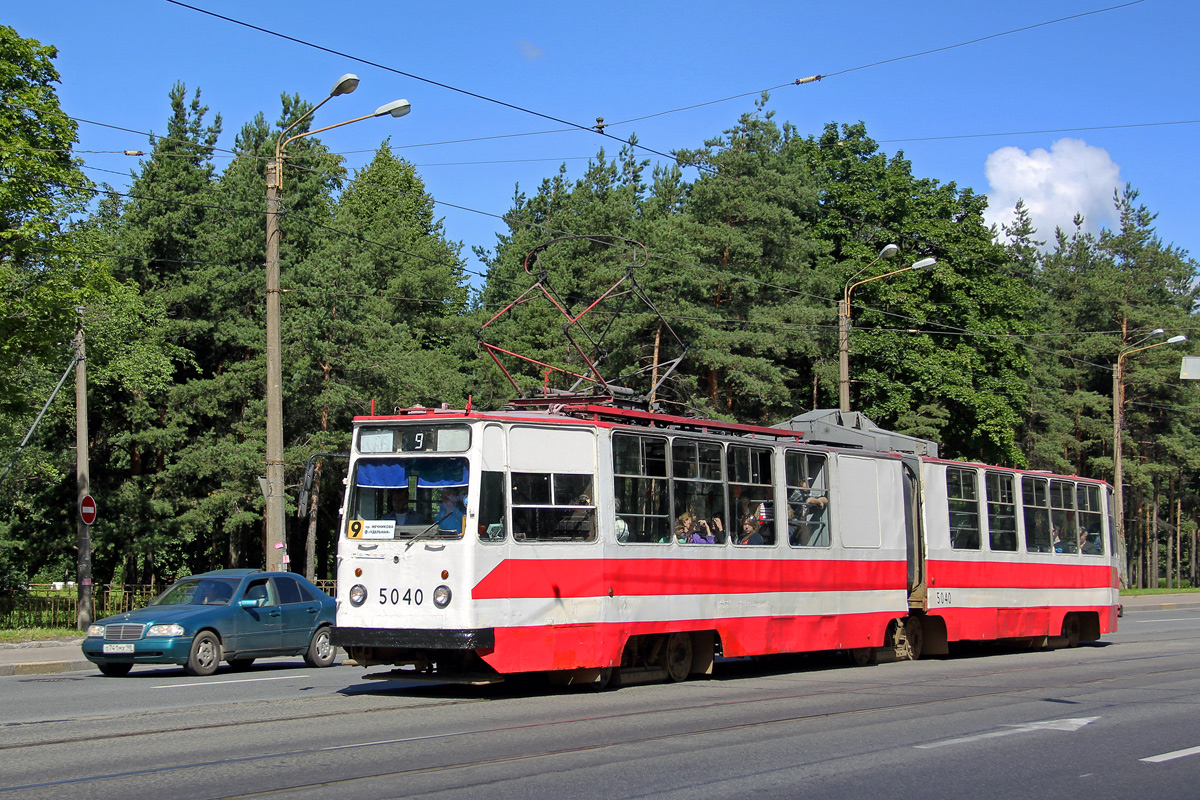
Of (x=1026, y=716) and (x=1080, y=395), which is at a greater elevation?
(x=1080, y=395)

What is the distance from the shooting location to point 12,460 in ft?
100

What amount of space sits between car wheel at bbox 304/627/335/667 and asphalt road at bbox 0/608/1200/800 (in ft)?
9.08

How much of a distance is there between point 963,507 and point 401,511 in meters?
10.5

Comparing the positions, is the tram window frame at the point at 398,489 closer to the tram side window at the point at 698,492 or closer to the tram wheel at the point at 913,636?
the tram side window at the point at 698,492

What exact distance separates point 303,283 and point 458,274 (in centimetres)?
2206

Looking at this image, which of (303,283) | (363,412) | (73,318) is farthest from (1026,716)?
(303,283)

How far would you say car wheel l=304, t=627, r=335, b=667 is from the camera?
60.2 feet

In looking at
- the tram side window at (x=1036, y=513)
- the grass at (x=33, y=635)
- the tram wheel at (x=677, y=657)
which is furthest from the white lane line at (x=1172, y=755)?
the grass at (x=33, y=635)

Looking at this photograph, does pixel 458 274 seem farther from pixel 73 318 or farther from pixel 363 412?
pixel 73 318

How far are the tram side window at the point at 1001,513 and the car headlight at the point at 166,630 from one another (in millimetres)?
12786

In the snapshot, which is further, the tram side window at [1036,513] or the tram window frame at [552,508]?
the tram side window at [1036,513]

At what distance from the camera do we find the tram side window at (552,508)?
12.4 metres

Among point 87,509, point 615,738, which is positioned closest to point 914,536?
point 615,738

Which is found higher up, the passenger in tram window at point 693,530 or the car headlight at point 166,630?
the passenger in tram window at point 693,530
